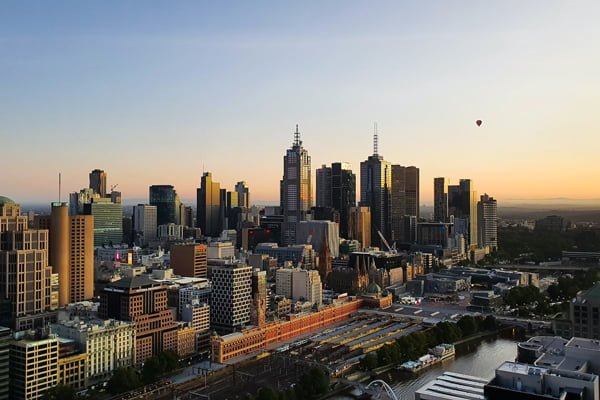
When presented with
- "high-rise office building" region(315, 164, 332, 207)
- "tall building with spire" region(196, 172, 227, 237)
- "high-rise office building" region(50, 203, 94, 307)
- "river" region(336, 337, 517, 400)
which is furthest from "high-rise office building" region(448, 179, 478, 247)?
"high-rise office building" region(50, 203, 94, 307)

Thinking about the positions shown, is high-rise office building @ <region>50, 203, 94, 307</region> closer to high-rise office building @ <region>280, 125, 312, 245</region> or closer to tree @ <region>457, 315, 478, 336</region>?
tree @ <region>457, 315, 478, 336</region>

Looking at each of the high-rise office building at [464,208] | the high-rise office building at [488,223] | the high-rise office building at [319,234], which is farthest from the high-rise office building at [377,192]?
the high-rise office building at [319,234]

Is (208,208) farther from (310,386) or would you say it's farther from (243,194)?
(310,386)

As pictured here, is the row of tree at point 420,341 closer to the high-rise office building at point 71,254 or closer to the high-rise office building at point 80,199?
the high-rise office building at point 71,254

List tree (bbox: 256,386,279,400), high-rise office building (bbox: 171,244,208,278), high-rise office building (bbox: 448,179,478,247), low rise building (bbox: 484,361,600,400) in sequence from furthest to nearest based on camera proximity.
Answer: high-rise office building (bbox: 448,179,478,247) < high-rise office building (bbox: 171,244,208,278) < tree (bbox: 256,386,279,400) < low rise building (bbox: 484,361,600,400)

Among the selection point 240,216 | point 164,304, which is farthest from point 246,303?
point 240,216

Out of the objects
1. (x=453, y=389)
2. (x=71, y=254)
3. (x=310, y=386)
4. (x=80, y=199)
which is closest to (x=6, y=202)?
(x=71, y=254)
